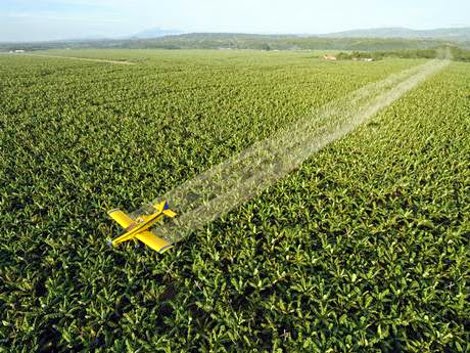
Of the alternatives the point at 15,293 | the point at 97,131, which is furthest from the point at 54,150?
the point at 15,293

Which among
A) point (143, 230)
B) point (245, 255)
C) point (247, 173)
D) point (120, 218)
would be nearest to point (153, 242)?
point (143, 230)

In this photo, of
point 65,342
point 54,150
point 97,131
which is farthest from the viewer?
point 97,131

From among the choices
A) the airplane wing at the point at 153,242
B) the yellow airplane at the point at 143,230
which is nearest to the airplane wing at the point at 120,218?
the yellow airplane at the point at 143,230

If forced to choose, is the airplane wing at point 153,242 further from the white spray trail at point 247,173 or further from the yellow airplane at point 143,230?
the white spray trail at point 247,173

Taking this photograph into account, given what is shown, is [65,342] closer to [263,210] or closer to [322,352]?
[322,352]

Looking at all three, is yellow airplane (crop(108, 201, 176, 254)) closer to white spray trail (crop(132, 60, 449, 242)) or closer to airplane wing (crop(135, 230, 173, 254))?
airplane wing (crop(135, 230, 173, 254))

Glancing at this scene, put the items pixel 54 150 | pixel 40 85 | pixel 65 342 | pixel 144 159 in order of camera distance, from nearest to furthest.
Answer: pixel 65 342 < pixel 144 159 < pixel 54 150 < pixel 40 85

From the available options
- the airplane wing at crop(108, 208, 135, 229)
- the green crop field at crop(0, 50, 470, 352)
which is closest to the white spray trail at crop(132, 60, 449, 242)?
the green crop field at crop(0, 50, 470, 352)

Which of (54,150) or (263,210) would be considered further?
(54,150)
